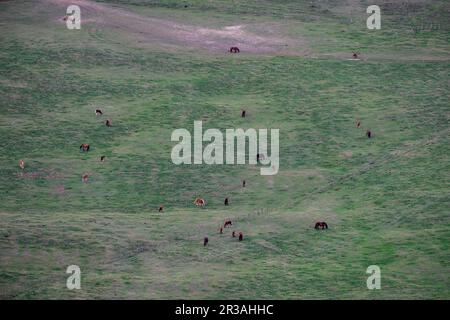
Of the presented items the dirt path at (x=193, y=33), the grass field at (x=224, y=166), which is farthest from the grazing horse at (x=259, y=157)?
the dirt path at (x=193, y=33)

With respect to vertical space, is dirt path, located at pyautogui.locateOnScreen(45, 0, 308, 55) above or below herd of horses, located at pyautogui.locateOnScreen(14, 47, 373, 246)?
above

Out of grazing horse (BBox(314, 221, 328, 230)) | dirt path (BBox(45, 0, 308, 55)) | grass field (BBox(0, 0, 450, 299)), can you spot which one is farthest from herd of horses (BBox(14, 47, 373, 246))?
dirt path (BBox(45, 0, 308, 55))

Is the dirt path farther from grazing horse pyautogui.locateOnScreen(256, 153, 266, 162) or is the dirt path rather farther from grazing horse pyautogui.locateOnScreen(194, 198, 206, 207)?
grazing horse pyautogui.locateOnScreen(194, 198, 206, 207)

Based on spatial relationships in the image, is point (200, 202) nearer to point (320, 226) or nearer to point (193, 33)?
point (320, 226)

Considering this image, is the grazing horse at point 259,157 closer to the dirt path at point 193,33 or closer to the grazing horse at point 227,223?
the grazing horse at point 227,223

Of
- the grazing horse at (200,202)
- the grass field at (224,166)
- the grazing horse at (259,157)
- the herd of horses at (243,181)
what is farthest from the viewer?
the grazing horse at (259,157)

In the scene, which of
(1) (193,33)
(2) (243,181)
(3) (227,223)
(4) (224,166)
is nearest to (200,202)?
(2) (243,181)
